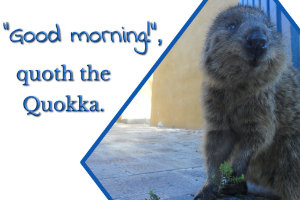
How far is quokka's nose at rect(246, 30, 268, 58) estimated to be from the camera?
1.57 metres

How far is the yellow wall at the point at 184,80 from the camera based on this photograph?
269 inches

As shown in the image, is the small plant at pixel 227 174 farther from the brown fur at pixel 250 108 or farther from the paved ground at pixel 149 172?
the paved ground at pixel 149 172

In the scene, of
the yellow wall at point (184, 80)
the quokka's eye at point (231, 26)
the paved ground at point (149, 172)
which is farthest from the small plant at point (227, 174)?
the yellow wall at point (184, 80)

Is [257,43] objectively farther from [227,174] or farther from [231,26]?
[227,174]

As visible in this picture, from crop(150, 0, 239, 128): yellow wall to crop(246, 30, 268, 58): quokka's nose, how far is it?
4.18 meters

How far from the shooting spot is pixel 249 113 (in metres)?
1.71

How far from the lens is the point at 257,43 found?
157 centimetres

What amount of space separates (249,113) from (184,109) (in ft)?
20.7

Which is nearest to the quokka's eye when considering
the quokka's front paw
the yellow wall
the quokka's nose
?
the quokka's nose

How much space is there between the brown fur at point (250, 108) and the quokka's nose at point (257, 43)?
0.03 m

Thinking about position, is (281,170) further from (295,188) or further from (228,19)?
(228,19)

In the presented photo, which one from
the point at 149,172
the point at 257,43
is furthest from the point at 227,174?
the point at 149,172

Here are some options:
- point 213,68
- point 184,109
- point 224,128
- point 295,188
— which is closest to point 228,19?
point 213,68

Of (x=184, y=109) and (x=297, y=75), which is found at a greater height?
(x=297, y=75)
